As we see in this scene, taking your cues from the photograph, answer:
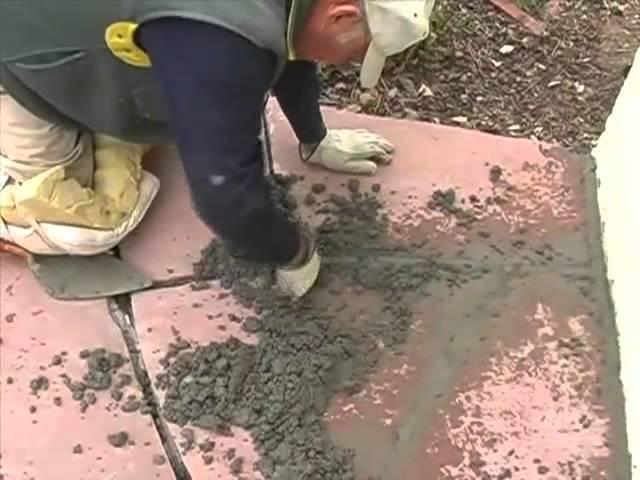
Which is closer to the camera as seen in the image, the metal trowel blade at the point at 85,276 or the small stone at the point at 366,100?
the metal trowel blade at the point at 85,276

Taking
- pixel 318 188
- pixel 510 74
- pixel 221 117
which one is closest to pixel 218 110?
pixel 221 117

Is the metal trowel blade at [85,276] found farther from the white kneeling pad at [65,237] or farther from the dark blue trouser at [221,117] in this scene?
the dark blue trouser at [221,117]

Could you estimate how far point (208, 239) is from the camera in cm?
199

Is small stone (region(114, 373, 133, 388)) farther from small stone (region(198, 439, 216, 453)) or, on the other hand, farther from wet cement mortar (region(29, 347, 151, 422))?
small stone (region(198, 439, 216, 453))

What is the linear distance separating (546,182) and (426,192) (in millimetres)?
191

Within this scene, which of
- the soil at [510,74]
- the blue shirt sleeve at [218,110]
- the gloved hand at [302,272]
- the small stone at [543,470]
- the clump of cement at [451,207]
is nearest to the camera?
the blue shirt sleeve at [218,110]

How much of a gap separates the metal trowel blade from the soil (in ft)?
1.54

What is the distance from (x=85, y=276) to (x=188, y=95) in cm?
52

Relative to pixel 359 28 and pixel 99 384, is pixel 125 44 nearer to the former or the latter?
pixel 359 28

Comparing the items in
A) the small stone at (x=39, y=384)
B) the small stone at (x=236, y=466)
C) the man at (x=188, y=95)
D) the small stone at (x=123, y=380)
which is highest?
the man at (x=188, y=95)

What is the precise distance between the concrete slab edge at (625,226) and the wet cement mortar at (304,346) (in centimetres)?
22

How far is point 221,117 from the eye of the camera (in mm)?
1558

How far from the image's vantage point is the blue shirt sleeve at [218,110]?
1510mm

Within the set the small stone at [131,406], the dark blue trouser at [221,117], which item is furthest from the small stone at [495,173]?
the small stone at [131,406]
